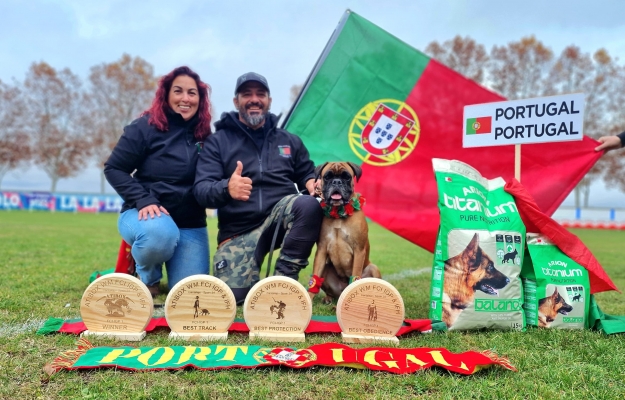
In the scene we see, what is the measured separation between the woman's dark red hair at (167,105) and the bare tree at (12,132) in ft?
121

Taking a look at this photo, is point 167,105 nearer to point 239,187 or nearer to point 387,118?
point 239,187

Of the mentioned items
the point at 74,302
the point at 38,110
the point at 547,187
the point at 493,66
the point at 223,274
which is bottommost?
the point at 74,302

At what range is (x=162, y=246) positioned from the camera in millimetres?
3539

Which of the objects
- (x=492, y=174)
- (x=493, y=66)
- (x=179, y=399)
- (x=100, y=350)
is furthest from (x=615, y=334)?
(x=493, y=66)

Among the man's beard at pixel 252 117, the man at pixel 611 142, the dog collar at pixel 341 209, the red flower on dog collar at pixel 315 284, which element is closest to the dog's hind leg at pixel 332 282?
the red flower on dog collar at pixel 315 284

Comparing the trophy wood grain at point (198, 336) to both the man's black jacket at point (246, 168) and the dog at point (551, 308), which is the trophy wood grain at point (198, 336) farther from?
the dog at point (551, 308)

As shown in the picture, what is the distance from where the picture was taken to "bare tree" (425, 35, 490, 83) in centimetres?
2930

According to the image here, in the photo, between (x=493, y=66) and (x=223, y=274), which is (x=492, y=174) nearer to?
(x=223, y=274)

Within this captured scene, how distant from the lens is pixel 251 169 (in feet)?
12.5

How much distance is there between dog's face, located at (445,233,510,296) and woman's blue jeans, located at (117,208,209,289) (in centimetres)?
223

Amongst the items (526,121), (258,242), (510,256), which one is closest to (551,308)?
(510,256)

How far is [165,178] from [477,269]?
2.68 metres

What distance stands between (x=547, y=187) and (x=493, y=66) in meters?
28.3

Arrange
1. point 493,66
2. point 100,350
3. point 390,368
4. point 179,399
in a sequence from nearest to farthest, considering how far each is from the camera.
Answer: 1. point 179,399
2. point 390,368
3. point 100,350
4. point 493,66
